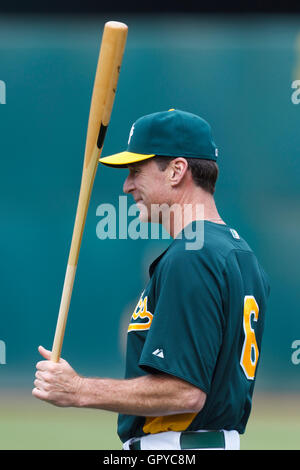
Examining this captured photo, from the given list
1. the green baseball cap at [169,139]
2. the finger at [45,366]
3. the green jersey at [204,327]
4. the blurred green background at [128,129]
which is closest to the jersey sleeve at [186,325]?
the green jersey at [204,327]

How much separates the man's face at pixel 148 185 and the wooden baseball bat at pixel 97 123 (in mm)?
124

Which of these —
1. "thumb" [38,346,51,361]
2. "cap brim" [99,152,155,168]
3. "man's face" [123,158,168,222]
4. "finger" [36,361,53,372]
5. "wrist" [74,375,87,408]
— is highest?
"cap brim" [99,152,155,168]

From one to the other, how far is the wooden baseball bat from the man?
0.26 feet

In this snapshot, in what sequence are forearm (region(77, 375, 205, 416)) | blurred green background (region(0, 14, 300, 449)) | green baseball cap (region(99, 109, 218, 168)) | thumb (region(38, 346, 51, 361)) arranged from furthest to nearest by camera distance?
blurred green background (region(0, 14, 300, 449)), green baseball cap (region(99, 109, 218, 168)), thumb (region(38, 346, 51, 361)), forearm (region(77, 375, 205, 416))

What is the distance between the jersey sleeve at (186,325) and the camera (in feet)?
4.85

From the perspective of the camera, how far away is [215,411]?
1606 millimetres

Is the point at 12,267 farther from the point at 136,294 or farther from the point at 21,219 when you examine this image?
the point at 136,294

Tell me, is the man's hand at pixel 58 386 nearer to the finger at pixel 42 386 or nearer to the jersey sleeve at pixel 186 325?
the finger at pixel 42 386

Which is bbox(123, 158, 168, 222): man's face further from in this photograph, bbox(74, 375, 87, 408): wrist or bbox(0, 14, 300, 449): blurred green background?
bbox(0, 14, 300, 449): blurred green background

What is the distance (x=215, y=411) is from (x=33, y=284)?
2.71 meters

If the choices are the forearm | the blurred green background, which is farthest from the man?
the blurred green background

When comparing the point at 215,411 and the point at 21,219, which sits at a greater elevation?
the point at 21,219

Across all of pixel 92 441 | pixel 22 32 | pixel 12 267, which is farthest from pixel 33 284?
pixel 22 32

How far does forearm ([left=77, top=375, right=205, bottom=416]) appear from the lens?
148cm
